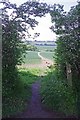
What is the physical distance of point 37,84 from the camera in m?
7.05

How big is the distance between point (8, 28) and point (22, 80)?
1515mm

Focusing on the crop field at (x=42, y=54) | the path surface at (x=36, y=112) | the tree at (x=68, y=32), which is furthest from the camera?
the crop field at (x=42, y=54)

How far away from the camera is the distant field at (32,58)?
643 cm

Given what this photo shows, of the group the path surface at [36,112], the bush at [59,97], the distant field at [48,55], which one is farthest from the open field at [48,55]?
the path surface at [36,112]

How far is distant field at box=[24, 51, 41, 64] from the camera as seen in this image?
643cm

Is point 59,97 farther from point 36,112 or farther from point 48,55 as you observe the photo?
point 48,55

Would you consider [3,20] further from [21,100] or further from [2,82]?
[21,100]

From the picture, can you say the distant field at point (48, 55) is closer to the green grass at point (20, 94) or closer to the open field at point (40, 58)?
the open field at point (40, 58)

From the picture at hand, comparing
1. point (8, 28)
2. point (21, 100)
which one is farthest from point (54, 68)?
point (8, 28)

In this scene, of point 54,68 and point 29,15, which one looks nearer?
point 29,15

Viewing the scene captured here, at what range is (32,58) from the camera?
6746 mm

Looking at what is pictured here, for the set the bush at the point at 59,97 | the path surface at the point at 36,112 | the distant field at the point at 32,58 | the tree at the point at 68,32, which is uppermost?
the tree at the point at 68,32

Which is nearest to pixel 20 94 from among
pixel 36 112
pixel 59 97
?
pixel 36 112

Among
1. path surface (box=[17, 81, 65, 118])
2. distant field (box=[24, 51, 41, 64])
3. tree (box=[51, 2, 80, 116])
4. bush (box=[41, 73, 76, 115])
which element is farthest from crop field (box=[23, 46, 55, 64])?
path surface (box=[17, 81, 65, 118])
